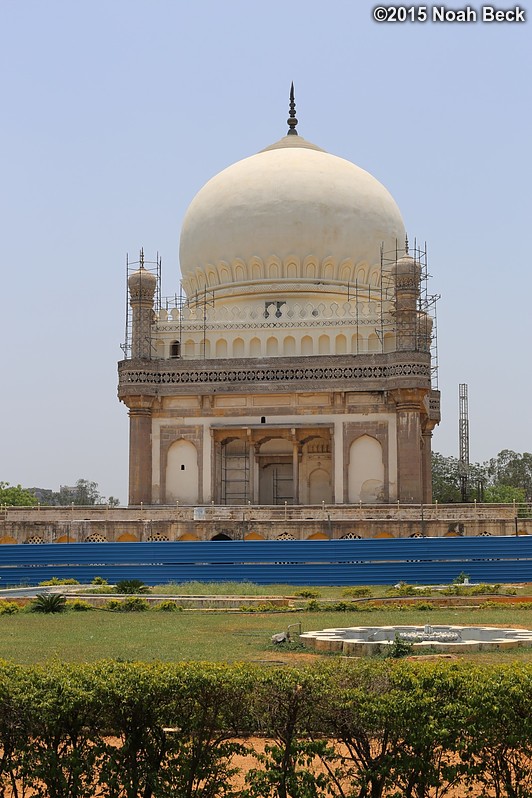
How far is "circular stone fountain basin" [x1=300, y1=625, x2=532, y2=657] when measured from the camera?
13.1 meters

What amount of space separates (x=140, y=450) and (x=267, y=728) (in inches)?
1146

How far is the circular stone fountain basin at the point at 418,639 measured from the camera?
42.8 feet

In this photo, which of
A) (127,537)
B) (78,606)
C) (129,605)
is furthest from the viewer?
(127,537)

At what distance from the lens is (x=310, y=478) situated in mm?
37188

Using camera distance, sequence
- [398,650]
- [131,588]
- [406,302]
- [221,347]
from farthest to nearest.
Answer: [221,347] → [406,302] → [131,588] → [398,650]

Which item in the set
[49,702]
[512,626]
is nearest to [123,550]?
[512,626]

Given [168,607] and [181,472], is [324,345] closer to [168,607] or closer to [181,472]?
[181,472]


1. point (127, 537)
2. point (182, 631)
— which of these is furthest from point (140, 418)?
point (182, 631)

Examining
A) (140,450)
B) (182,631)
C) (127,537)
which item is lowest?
(182,631)

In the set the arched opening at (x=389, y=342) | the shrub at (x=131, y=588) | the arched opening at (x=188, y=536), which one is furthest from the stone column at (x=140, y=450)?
the shrub at (x=131, y=588)

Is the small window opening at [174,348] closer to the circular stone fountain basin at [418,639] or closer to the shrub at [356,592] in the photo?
the shrub at [356,592]

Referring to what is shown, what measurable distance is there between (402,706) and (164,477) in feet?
97.3

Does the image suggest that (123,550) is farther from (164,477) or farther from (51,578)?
(164,477)

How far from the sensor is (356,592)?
2255cm
